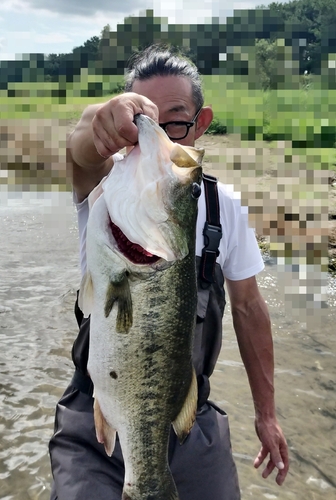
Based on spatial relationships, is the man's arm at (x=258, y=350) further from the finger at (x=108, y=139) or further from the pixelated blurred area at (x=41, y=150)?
the finger at (x=108, y=139)

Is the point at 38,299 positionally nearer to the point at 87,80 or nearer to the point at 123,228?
the point at 123,228

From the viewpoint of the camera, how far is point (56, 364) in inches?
197

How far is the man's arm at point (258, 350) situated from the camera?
2.73 metres

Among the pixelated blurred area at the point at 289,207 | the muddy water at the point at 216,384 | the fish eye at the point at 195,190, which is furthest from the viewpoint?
the pixelated blurred area at the point at 289,207

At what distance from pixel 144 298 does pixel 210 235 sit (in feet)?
2.75

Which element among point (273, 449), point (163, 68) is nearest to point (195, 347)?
point (273, 449)

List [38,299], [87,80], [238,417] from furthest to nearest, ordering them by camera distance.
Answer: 1. [87,80]
2. [38,299]
3. [238,417]

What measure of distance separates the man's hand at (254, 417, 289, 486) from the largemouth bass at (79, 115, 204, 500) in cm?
89

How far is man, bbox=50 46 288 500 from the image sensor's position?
223 centimetres

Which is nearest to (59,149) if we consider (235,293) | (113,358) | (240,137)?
(113,358)

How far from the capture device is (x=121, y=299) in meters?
1.73

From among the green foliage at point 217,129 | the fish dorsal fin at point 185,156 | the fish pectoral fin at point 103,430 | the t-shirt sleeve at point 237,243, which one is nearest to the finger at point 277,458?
the t-shirt sleeve at point 237,243

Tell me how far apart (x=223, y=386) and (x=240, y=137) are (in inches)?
569

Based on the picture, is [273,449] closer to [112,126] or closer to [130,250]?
[130,250]
